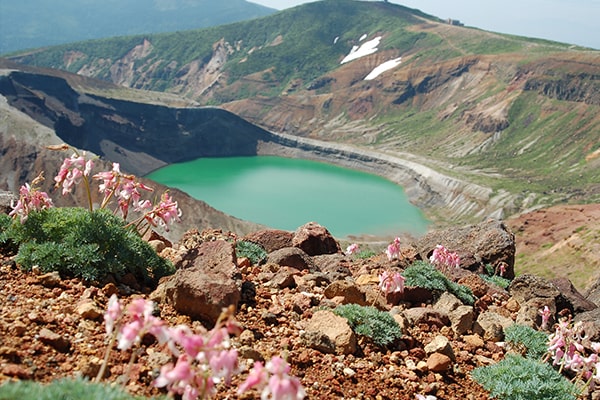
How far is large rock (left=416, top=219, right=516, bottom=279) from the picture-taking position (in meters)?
15.4

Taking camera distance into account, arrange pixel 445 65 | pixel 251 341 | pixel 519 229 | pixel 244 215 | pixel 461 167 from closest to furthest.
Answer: pixel 251 341 → pixel 519 229 → pixel 244 215 → pixel 461 167 → pixel 445 65

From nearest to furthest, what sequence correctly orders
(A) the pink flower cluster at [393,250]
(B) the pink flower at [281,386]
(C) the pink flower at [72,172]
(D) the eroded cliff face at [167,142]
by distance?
(B) the pink flower at [281,386]
(C) the pink flower at [72,172]
(A) the pink flower cluster at [393,250]
(D) the eroded cliff face at [167,142]

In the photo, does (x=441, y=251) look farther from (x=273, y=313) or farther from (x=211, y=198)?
(x=211, y=198)

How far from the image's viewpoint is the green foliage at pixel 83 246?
696 cm

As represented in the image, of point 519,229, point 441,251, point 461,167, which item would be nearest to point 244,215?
point 519,229

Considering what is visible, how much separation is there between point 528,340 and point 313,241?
652 centimetres

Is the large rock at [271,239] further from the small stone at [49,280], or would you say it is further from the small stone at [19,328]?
the small stone at [19,328]

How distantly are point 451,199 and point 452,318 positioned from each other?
8478 centimetres

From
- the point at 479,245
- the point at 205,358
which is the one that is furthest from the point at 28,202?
the point at 479,245

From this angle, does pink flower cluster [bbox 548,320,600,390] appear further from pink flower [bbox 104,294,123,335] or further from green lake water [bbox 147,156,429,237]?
green lake water [bbox 147,156,429,237]

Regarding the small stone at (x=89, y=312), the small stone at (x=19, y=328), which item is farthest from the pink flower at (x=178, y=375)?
the small stone at (x=89, y=312)

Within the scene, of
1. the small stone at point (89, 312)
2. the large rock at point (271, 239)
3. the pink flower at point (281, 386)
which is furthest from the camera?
the large rock at point (271, 239)

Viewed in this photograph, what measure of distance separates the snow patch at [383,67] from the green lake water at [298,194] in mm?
56366

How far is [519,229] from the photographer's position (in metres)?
52.1
